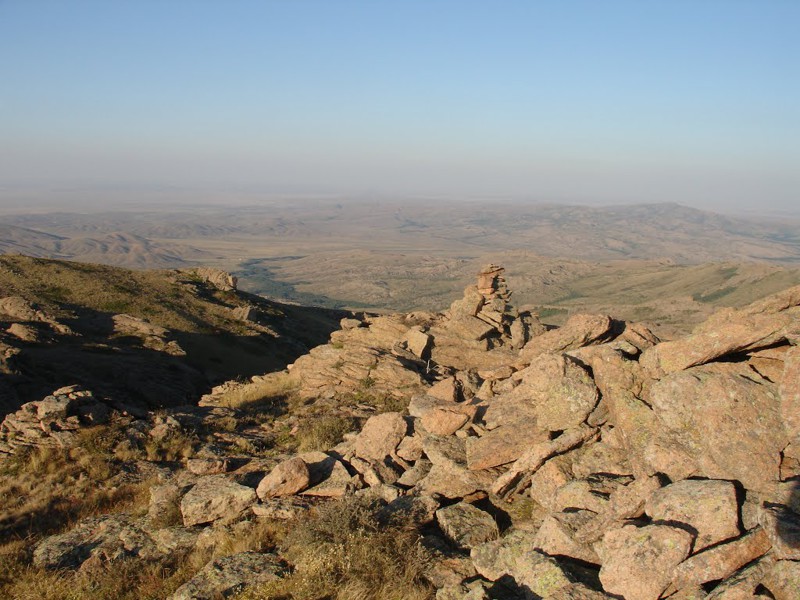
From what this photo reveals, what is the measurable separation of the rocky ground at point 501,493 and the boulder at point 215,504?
5 cm

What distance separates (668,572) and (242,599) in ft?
24.6

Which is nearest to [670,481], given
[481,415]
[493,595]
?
[493,595]

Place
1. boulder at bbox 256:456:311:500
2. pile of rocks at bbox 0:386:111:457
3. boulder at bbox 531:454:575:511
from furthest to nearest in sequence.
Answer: pile of rocks at bbox 0:386:111:457
boulder at bbox 256:456:311:500
boulder at bbox 531:454:575:511

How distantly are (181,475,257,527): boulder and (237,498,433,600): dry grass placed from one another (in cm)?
230

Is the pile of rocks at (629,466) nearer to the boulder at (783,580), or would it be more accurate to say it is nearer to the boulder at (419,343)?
the boulder at (783,580)

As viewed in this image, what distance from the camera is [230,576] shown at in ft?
33.0

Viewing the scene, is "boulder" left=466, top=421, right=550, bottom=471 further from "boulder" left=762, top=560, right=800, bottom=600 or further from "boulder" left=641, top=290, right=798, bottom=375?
"boulder" left=762, top=560, right=800, bottom=600

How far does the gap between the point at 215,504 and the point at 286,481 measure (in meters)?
1.83

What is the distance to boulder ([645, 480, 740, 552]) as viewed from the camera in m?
8.61

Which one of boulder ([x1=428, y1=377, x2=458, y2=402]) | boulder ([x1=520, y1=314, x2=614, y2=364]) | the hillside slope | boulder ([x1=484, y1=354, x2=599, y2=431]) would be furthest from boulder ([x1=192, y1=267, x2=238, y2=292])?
boulder ([x1=484, y1=354, x2=599, y2=431])

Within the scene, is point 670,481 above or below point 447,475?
above

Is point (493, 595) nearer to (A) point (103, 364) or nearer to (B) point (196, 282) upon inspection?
(A) point (103, 364)

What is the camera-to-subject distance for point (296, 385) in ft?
98.0

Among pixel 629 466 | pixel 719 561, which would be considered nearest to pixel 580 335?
pixel 629 466
